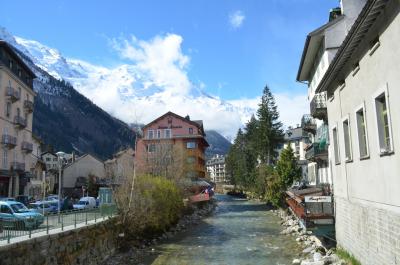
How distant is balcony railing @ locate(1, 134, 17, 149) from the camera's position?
4831cm

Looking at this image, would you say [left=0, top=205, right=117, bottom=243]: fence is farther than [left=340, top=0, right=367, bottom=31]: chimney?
No

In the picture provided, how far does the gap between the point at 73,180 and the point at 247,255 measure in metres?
60.5

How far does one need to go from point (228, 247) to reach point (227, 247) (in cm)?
7

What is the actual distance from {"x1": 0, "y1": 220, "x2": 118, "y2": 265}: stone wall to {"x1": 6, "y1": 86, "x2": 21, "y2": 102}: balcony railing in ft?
86.7

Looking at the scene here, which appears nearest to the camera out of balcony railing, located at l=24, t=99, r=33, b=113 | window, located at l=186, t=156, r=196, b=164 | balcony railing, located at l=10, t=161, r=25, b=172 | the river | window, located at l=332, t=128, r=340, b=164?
window, located at l=332, t=128, r=340, b=164

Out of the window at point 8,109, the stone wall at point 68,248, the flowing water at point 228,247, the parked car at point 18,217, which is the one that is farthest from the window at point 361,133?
the window at point 8,109

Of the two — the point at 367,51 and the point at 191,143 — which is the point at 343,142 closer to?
the point at 367,51

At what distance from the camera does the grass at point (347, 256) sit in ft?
59.9

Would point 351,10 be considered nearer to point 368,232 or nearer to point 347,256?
point 347,256

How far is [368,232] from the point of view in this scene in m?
16.0

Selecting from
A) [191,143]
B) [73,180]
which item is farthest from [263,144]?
[73,180]

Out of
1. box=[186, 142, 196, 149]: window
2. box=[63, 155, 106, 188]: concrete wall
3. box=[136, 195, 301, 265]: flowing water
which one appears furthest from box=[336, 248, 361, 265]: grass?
box=[63, 155, 106, 188]: concrete wall

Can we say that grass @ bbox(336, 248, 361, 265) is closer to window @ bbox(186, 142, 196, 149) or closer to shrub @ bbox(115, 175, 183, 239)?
shrub @ bbox(115, 175, 183, 239)

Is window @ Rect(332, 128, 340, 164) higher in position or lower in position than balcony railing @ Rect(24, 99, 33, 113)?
lower
